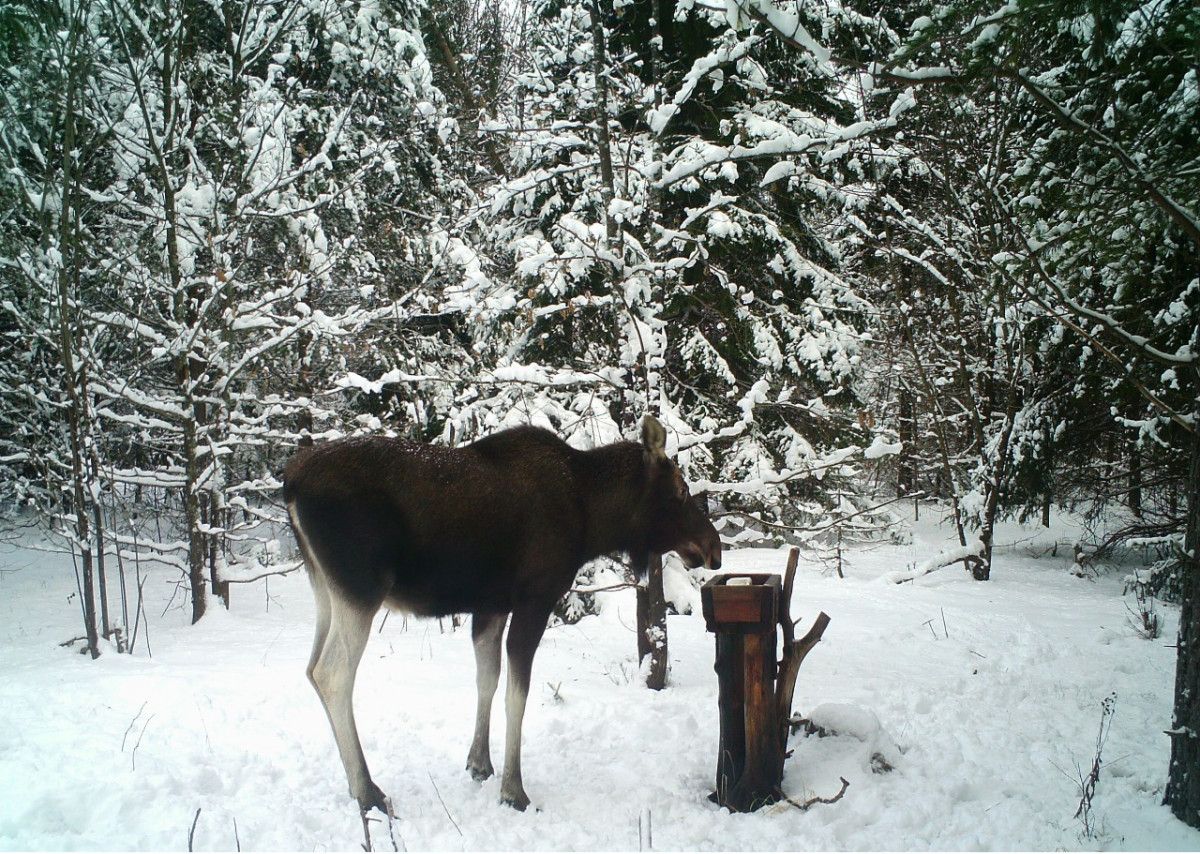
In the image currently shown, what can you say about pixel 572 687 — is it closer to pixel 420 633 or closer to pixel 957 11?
pixel 420 633

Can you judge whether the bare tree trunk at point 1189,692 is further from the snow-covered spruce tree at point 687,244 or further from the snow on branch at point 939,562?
the snow on branch at point 939,562

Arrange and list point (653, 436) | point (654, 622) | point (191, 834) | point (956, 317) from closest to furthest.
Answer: point (191, 834)
point (653, 436)
point (654, 622)
point (956, 317)

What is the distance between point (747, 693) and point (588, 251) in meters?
3.81

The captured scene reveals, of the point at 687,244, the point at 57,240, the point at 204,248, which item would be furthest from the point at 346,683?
the point at 204,248

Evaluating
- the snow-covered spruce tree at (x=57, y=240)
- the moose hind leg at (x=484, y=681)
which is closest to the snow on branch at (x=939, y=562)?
the moose hind leg at (x=484, y=681)

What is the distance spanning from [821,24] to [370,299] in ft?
20.5

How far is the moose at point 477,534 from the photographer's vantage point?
3.81 meters

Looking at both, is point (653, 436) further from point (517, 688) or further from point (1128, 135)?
point (1128, 135)

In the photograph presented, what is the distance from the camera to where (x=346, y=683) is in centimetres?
382

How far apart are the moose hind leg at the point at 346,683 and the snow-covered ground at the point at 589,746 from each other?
0.48ft

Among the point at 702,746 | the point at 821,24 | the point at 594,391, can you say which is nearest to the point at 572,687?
the point at 702,746

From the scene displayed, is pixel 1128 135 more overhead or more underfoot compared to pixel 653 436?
more overhead

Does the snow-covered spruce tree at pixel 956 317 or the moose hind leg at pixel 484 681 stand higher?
the snow-covered spruce tree at pixel 956 317

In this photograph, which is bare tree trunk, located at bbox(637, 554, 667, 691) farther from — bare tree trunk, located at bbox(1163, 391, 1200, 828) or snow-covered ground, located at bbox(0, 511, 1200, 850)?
bare tree trunk, located at bbox(1163, 391, 1200, 828)
